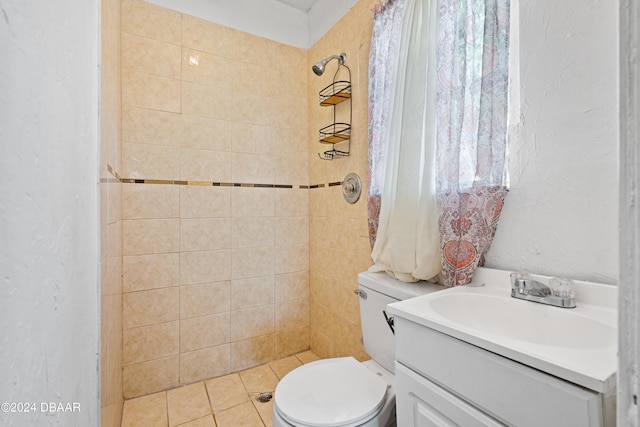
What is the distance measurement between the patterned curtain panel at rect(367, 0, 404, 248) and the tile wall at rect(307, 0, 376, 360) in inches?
5.7

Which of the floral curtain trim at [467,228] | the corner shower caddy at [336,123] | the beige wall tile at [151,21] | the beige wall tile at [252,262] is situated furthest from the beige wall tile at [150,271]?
the floral curtain trim at [467,228]

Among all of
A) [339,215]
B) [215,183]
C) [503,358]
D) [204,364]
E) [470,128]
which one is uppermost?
[470,128]

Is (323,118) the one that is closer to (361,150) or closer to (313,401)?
(361,150)

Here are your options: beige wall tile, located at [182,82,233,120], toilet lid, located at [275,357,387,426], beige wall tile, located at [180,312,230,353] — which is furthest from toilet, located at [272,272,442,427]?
beige wall tile, located at [182,82,233,120]

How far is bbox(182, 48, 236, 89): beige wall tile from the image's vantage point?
1800 mm

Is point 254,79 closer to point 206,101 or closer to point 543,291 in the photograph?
point 206,101

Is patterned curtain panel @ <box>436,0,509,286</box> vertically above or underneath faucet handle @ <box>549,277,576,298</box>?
above

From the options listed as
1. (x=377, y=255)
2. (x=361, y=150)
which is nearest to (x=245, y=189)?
(x=361, y=150)

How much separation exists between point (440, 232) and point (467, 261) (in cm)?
15

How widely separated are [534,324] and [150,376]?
6.39ft

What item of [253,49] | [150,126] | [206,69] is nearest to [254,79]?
[253,49]

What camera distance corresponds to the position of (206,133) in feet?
6.09

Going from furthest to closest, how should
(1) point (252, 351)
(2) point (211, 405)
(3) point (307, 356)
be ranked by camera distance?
1. (3) point (307, 356)
2. (1) point (252, 351)
3. (2) point (211, 405)

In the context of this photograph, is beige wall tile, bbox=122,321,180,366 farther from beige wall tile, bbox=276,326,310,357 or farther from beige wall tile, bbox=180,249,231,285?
beige wall tile, bbox=276,326,310,357
